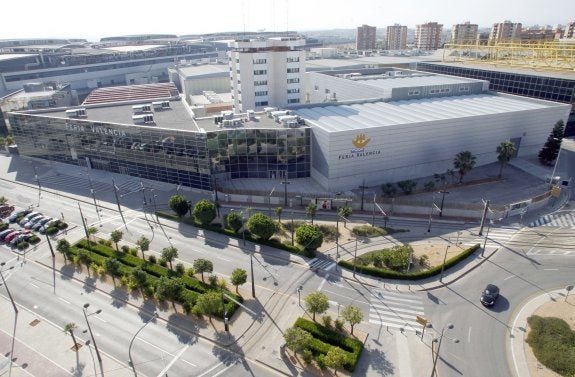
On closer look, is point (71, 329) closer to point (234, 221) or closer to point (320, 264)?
point (234, 221)

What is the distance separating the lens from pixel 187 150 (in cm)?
8594

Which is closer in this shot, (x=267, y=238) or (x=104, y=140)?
(x=267, y=238)

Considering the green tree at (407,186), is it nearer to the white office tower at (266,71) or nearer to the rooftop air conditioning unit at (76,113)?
the white office tower at (266,71)

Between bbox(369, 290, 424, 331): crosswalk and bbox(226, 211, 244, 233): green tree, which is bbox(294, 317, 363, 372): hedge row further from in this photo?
bbox(226, 211, 244, 233): green tree

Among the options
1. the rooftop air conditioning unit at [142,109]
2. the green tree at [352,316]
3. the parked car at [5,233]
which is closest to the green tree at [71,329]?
the green tree at [352,316]

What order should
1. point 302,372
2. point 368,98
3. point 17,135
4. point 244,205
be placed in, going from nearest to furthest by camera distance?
point 302,372 → point 244,205 → point 17,135 → point 368,98

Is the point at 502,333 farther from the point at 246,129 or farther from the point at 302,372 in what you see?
the point at 246,129

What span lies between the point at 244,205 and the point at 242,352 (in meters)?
40.2

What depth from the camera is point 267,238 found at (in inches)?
2670

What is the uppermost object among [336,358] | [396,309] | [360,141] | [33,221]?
[360,141]

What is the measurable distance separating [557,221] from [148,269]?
248ft

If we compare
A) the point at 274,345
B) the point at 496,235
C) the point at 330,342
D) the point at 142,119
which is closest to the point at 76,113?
the point at 142,119

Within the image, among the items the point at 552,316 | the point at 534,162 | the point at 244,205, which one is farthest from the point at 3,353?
the point at 534,162

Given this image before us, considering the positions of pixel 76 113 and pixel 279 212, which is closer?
pixel 279 212
